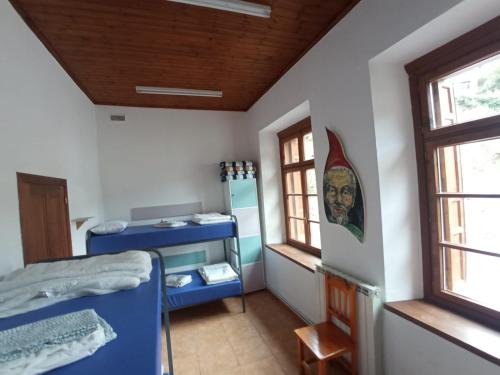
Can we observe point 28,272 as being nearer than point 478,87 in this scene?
Yes

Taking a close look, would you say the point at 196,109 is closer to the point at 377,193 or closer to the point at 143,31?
the point at 143,31

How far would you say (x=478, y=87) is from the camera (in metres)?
1.34

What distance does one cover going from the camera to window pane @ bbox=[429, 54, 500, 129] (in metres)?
1.27

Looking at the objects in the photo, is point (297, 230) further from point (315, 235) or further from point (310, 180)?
point (310, 180)

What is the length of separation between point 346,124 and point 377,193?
60cm

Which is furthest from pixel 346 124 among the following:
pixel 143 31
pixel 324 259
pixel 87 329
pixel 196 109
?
pixel 196 109

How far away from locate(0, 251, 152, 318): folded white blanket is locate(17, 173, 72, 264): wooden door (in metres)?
0.70

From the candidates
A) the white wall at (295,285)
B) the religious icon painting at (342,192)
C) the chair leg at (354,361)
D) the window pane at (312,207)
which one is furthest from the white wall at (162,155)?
the chair leg at (354,361)

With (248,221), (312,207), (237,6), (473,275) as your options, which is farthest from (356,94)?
(248,221)

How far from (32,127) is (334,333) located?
2.75 meters

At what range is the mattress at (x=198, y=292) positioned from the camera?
289 centimetres

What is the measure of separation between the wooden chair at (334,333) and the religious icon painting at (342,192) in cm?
47

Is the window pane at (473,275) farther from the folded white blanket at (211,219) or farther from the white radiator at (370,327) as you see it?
the folded white blanket at (211,219)

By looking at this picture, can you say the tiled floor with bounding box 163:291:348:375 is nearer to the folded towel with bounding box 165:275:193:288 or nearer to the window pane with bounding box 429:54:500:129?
the folded towel with bounding box 165:275:193:288
